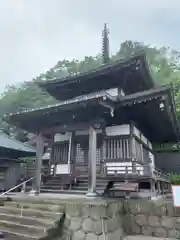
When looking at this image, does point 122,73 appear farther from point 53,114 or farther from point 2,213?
point 2,213

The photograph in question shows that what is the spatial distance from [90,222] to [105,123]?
408 cm

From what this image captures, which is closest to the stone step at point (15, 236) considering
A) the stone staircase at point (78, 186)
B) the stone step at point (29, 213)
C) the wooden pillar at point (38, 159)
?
the stone step at point (29, 213)

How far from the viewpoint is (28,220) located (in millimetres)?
5488

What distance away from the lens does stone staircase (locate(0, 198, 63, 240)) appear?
5.11 m

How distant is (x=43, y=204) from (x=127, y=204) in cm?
244

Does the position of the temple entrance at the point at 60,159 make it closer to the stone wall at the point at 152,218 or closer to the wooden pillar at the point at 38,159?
the wooden pillar at the point at 38,159

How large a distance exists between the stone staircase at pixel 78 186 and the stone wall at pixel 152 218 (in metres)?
1.96

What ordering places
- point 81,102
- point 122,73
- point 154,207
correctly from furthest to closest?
point 122,73, point 81,102, point 154,207

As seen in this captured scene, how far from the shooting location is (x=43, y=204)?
5.97 metres

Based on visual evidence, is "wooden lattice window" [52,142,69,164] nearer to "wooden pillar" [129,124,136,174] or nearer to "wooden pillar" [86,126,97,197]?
"wooden pillar" [86,126,97,197]


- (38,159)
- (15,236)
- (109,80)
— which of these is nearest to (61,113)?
(38,159)

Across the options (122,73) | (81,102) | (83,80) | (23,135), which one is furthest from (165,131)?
(23,135)

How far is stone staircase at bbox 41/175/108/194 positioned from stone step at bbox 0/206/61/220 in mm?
2656

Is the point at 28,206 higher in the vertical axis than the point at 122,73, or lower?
lower
